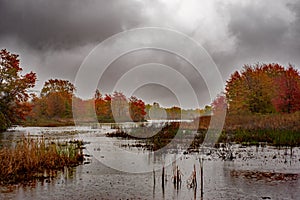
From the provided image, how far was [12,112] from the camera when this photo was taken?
35094 millimetres

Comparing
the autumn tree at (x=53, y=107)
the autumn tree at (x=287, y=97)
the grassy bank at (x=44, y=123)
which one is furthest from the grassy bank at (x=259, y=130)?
the autumn tree at (x=53, y=107)

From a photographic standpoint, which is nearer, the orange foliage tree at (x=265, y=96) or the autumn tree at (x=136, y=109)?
the orange foliage tree at (x=265, y=96)

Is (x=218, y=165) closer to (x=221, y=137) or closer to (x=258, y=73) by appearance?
(x=221, y=137)

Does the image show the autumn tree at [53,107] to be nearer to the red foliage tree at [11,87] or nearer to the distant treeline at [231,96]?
the distant treeline at [231,96]

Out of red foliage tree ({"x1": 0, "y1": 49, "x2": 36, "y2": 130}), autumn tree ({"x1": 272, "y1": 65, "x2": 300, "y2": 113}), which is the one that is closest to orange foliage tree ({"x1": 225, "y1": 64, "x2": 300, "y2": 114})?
autumn tree ({"x1": 272, "y1": 65, "x2": 300, "y2": 113})

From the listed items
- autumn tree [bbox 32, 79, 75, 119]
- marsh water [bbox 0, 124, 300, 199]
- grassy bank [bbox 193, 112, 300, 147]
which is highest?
autumn tree [bbox 32, 79, 75, 119]

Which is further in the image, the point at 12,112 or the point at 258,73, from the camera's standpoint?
the point at 258,73

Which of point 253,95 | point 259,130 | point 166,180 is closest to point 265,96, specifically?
point 253,95

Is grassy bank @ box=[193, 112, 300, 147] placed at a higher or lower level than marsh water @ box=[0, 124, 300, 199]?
higher

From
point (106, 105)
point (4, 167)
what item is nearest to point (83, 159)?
point (4, 167)

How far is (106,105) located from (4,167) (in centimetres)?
7246

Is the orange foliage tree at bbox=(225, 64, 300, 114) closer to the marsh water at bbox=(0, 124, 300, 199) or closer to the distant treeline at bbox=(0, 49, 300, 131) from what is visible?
the distant treeline at bbox=(0, 49, 300, 131)

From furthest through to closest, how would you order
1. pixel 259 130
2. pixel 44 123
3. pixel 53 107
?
pixel 53 107
pixel 44 123
pixel 259 130

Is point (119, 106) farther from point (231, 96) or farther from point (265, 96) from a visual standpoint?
point (265, 96)
